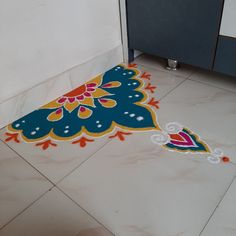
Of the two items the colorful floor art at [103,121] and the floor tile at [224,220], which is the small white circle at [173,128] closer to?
the colorful floor art at [103,121]

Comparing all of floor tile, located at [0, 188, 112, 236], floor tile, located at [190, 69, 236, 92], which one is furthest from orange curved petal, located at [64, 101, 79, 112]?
floor tile, located at [190, 69, 236, 92]

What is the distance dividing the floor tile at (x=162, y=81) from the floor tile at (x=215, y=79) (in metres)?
0.08

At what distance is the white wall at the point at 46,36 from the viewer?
0.95 meters

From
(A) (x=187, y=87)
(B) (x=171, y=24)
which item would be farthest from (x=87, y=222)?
(B) (x=171, y=24)

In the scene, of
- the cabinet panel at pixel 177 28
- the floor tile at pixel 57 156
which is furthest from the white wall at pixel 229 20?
the floor tile at pixel 57 156

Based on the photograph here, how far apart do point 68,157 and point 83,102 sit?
33cm

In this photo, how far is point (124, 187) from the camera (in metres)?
0.79

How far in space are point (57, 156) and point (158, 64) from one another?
2.53 ft

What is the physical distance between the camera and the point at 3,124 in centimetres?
106

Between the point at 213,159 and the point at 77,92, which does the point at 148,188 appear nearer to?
the point at 213,159

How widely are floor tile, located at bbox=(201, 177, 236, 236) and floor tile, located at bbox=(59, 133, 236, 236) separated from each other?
16 millimetres

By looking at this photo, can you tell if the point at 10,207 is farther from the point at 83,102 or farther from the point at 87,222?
the point at 83,102

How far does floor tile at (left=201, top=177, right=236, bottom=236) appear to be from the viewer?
0.67 metres

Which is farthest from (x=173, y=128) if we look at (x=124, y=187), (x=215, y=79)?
(x=215, y=79)
